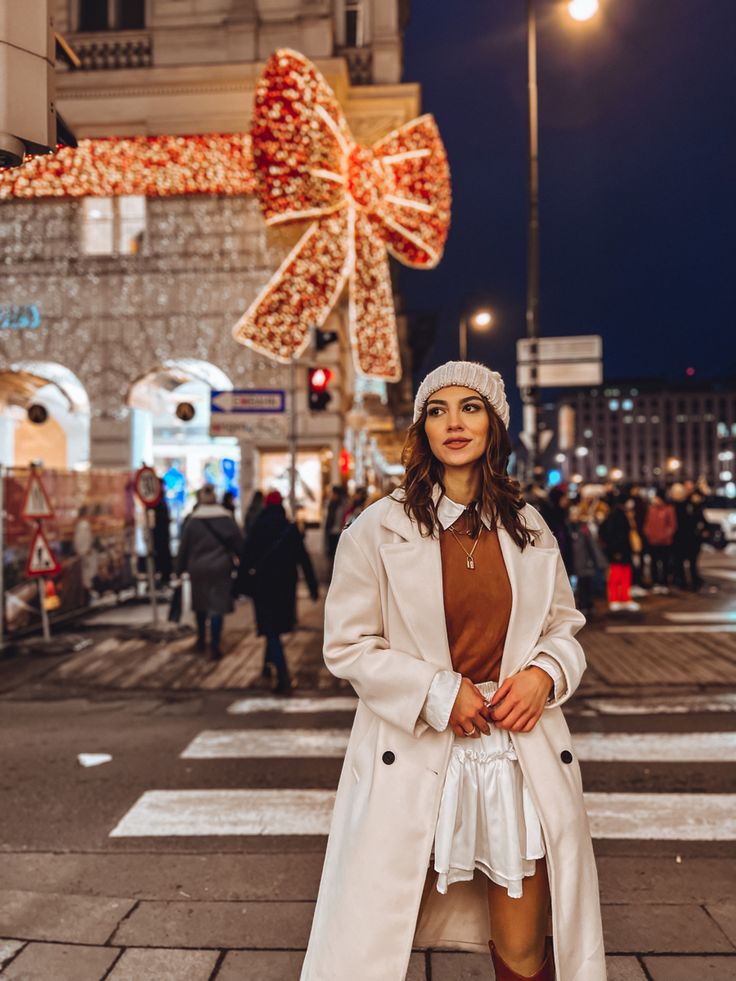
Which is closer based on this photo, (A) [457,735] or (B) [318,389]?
(A) [457,735]

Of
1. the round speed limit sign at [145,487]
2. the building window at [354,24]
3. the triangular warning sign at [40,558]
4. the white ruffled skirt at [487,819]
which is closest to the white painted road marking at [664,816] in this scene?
the white ruffled skirt at [487,819]

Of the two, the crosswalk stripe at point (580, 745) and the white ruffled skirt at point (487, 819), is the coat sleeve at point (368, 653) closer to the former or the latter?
the white ruffled skirt at point (487, 819)

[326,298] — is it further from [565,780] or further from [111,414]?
[565,780]

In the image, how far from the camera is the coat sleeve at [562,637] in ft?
7.69

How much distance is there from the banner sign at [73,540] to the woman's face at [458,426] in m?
9.30

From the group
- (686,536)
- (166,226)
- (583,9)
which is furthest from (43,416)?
(686,536)

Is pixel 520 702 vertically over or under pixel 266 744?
over

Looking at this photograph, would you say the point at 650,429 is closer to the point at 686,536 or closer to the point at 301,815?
the point at 686,536

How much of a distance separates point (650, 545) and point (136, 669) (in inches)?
420

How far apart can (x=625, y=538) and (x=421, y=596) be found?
1090 cm

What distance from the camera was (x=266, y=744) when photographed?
6523mm

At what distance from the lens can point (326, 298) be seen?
741 inches

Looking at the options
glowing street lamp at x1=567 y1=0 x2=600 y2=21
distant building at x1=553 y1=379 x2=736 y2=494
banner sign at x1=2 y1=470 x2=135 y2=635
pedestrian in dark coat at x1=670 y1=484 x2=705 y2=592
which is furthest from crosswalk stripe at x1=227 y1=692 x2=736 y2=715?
distant building at x1=553 y1=379 x2=736 y2=494

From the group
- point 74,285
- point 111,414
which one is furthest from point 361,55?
point 111,414
